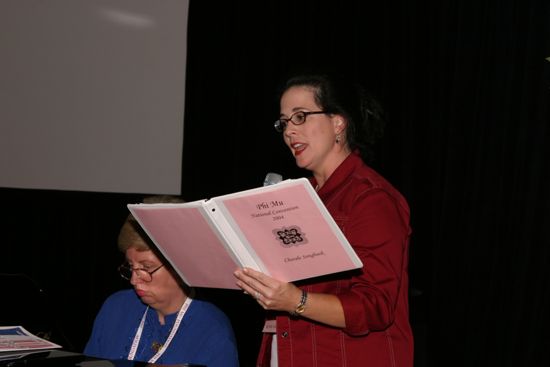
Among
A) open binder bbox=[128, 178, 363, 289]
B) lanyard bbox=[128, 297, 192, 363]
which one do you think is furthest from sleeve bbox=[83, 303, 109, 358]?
open binder bbox=[128, 178, 363, 289]

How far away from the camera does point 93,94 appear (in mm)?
4391

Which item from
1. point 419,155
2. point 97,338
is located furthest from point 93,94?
point 97,338

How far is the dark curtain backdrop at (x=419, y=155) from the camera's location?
12.9 ft

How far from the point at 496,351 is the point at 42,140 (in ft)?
9.11

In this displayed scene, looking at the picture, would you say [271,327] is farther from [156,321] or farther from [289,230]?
[289,230]

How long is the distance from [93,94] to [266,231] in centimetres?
304

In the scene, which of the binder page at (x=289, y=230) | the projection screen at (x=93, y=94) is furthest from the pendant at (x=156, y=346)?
the projection screen at (x=93, y=94)

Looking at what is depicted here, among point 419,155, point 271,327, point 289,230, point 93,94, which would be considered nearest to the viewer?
point 289,230

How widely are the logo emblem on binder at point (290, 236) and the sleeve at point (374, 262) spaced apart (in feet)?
0.65

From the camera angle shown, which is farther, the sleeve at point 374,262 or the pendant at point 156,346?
the pendant at point 156,346

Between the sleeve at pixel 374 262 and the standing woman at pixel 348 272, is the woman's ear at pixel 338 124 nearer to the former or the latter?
the standing woman at pixel 348 272

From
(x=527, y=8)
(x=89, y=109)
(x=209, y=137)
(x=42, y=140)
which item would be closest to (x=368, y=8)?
(x=527, y=8)

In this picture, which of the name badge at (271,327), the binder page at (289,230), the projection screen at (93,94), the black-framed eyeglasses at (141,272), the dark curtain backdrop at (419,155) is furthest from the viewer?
the projection screen at (93,94)

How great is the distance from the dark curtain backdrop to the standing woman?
1696 millimetres
